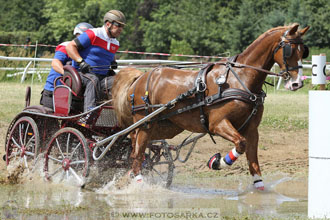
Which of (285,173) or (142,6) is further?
(142,6)

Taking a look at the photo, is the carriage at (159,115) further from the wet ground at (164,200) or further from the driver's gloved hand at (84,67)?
the wet ground at (164,200)

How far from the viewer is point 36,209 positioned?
6.29m

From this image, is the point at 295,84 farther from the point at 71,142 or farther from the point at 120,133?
the point at 71,142

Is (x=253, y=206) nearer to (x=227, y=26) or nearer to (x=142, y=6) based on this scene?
(x=227, y=26)

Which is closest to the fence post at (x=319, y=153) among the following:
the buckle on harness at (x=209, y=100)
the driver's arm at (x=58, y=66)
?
the buckle on harness at (x=209, y=100)

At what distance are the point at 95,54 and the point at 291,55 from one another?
2.75 m

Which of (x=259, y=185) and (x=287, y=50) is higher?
(x=287, y=50)

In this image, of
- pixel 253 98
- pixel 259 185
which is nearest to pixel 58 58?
pixel 253 98

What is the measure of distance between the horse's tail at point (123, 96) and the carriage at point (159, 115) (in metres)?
0.01

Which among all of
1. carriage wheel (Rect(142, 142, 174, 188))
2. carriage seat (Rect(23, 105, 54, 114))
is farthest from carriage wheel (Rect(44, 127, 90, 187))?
carriage wheel (Rect(142, 142, 174, 188))

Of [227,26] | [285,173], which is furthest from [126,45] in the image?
[285,173]

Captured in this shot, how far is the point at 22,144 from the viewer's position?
8.55 m

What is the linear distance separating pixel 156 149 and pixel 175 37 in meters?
36.9

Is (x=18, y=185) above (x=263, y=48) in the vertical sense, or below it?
below
